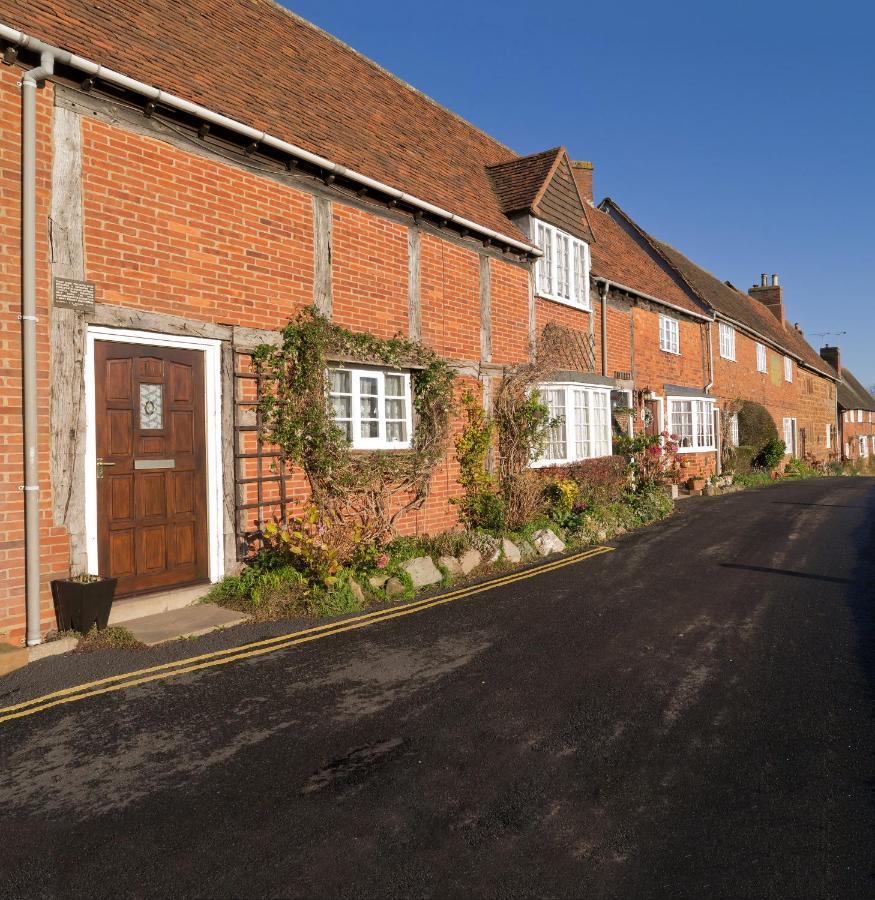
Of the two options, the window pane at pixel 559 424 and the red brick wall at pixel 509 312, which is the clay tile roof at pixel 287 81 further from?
the window pane at pixel 559 424

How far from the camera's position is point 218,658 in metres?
5.45

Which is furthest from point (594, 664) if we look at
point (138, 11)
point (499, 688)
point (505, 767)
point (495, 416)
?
point (138, 11)

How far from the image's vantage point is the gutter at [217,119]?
225 inches

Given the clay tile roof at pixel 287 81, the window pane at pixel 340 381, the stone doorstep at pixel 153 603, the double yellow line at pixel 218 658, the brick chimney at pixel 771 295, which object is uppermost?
the brick chimney at pixel 771 295

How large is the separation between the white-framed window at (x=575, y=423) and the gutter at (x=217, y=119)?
3.79 metres

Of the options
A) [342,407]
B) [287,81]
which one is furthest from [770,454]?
[287,81]

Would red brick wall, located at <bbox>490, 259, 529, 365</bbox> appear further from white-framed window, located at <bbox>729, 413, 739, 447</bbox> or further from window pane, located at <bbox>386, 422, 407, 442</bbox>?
white-framed window, located at <bbox>729, 413, 739, 447</bbox>

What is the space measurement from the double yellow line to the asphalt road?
16 centimetres

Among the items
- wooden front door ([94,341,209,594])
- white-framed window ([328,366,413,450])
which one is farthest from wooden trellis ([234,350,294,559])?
white-framed window ([328,366,413,450])

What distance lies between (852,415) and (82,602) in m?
48.3

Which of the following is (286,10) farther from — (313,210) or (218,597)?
(218,597)

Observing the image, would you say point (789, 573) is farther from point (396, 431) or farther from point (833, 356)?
point (833, 356)

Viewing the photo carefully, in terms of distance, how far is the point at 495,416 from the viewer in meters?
11.2

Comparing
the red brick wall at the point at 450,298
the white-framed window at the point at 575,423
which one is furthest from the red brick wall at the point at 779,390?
the red brick wall at the point at 450,298
